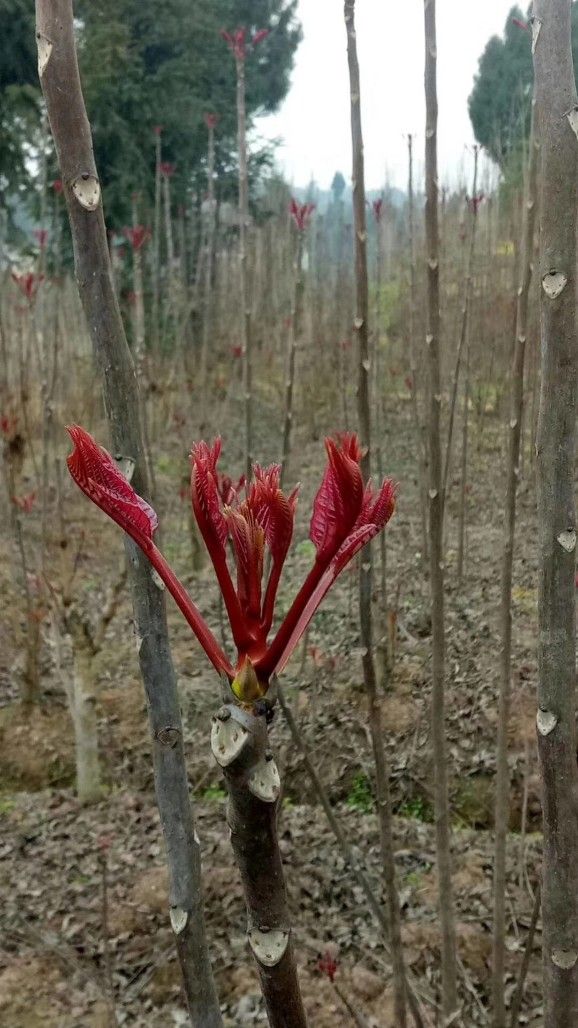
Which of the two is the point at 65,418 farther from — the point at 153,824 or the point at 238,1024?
the point at 238,1024

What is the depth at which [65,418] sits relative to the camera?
710 centimetres

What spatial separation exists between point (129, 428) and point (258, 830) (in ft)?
1.69

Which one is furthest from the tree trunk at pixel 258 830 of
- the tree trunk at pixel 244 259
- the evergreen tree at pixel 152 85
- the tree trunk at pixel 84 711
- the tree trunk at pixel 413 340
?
the evergreen tree at pixel 152 85

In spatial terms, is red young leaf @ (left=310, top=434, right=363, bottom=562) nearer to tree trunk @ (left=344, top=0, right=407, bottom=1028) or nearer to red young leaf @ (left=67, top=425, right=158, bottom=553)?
red young leaf @ (left=67, top=425, right=158, bottom=553)

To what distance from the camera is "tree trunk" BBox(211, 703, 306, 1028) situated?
1.67 ft

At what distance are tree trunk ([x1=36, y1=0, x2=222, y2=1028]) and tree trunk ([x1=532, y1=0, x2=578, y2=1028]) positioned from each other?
0.40 m

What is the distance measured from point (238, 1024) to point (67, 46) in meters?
2.70

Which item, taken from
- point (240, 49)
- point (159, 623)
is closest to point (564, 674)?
point (159, 623)

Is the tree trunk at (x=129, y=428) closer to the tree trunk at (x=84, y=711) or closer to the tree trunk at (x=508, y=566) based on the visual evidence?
the tree trunk at (x=508, y=566)

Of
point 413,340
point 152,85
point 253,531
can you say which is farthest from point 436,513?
point 152,85

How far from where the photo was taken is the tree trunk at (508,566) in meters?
1.42

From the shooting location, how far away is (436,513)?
1423 mm

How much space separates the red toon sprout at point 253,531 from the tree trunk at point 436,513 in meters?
0.84

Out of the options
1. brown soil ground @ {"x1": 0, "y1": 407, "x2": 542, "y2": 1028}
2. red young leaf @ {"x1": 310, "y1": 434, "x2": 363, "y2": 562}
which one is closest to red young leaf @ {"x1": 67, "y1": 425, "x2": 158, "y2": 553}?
Result: red young leaf @ {"x1": 310, "y1": 434, "x2": 363, "y2": 562}
